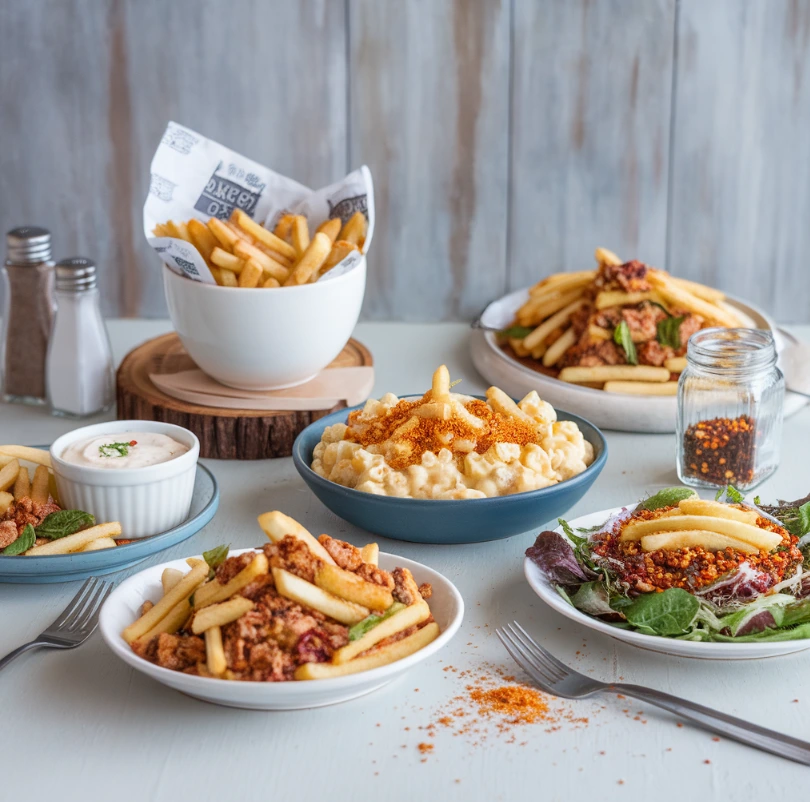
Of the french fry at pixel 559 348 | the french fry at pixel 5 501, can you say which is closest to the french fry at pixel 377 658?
the french fry at pixel 5 501

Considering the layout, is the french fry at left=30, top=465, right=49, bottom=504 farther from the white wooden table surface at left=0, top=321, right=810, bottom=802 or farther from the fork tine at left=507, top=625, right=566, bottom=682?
the fork tine at left=507, top=625, right=566, bottom=682

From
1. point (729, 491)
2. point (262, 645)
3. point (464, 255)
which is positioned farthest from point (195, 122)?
point (262, 645)

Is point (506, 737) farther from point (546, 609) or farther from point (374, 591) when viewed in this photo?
point (546, 609)

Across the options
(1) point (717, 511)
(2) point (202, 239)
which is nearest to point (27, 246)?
(2) point (202, 239)

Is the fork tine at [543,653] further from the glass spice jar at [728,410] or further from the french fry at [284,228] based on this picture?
the french fry at [284,228]

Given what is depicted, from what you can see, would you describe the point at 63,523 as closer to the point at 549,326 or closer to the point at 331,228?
the point at 331,228
